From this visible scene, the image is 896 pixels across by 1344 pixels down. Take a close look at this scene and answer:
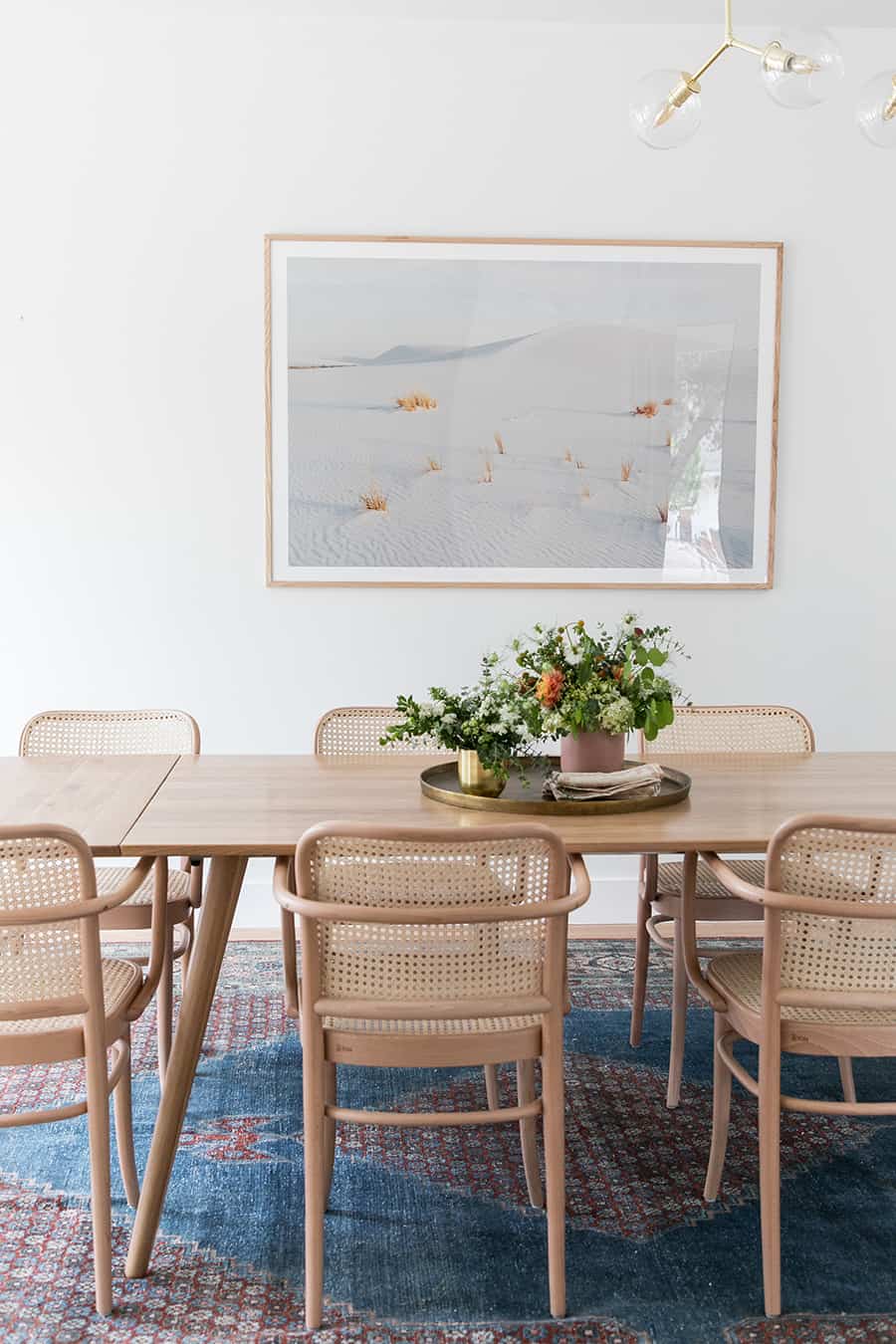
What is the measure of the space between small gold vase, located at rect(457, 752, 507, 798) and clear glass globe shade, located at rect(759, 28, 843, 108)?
4.68 feet

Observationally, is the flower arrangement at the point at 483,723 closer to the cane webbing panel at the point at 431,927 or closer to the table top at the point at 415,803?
the table top at the point at 415,803

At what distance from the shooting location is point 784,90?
2.26 metres

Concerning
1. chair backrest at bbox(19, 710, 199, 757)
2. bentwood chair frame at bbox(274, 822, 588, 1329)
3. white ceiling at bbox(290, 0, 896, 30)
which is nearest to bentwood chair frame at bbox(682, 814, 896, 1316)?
bentwood chair frame at bbox(274, 822, 588, 1329)

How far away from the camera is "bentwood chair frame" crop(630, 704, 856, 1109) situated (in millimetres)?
2947

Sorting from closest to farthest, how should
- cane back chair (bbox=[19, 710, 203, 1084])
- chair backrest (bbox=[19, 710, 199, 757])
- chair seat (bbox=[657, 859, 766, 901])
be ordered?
chair seat (bbox=[657, 859, 766, 901]) < cane back chair (bbox=[19, 710, 203, 1084]) < chair backrest (bbox=[19, 710, 199, 757])

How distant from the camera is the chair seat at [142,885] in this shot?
2.95 meters

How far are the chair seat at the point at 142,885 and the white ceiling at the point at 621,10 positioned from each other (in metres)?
2.87

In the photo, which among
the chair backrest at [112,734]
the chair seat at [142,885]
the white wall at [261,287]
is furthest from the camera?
the white wall at [261,287]

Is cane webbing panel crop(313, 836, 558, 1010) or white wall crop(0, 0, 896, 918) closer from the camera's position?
cane webbing panel crop(313, 836, 558, 1010)

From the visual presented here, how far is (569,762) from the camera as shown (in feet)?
8.83

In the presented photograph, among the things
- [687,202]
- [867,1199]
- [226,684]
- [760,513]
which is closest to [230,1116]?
[867,1199]

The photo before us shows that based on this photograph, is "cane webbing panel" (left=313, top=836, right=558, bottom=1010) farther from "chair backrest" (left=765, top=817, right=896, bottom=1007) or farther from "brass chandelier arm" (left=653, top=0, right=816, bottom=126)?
"brass chandelier arm" (left=653, top=0, right=816, bottom=126)

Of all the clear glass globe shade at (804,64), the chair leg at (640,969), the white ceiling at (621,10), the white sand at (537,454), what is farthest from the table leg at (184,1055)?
the white ceiling at (621,10)

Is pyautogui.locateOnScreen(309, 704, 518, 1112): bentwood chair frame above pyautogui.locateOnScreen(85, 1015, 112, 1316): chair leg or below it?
above
